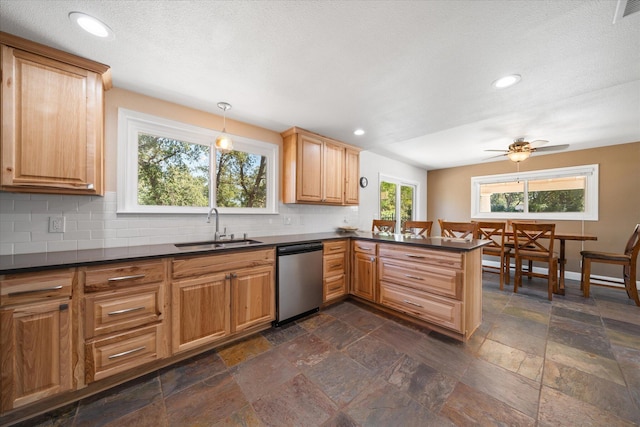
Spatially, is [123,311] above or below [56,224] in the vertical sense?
below

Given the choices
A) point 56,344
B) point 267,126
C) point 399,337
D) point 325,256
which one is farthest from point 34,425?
point 267,126

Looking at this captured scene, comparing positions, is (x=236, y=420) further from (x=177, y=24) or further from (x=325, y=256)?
(x=177, y=24)

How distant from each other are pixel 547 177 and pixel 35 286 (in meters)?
7.18

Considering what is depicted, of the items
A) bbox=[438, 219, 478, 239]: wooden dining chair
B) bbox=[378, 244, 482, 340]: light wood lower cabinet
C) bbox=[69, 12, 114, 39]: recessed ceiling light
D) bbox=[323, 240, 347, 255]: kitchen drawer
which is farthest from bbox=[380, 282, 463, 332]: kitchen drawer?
bbox=[69, 12, 114, 39]: recessed ceiling light

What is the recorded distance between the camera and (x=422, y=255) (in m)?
2.37

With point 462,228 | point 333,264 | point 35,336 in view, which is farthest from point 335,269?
point 35,336

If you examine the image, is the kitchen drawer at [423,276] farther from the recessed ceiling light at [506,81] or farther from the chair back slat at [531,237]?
the chair back slat at [531,237]

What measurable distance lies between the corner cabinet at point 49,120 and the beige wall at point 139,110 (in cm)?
31

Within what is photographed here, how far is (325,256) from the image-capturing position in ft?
9.38

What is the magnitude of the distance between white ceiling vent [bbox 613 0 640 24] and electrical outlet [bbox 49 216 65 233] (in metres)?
3.88

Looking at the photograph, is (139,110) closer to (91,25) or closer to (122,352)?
(91,25)

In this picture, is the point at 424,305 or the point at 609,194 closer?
the point at 424,305

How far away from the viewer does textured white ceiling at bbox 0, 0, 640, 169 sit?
1258 mm

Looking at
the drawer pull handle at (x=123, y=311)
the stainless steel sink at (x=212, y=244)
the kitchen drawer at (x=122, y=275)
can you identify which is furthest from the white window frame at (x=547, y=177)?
the drawer pull handle at (x=123, y=311)
